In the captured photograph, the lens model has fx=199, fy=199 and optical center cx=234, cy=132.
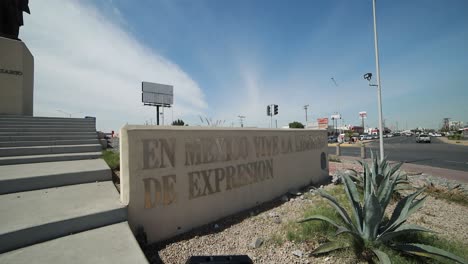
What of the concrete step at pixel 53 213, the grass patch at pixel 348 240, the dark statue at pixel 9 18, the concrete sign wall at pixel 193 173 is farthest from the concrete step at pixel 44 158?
the dark statue at pixel 9 18

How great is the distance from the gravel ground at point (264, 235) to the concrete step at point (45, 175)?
177 centimetres

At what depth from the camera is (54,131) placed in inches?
253

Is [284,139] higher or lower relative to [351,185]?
higher

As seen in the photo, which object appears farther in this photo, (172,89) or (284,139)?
(172,89)

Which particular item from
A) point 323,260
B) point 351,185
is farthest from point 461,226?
point 323,260

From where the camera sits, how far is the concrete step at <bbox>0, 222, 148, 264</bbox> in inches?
77.4

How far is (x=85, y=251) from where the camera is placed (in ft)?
6.94

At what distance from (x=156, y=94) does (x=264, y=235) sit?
26.1 m

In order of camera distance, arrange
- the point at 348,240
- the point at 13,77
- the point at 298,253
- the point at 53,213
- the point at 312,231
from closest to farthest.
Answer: the point at 53,213
the point at 298,253
the point at 348,240
the point at 312,231
the point at 13,77

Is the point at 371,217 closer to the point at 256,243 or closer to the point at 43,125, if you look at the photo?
the point at 256,243

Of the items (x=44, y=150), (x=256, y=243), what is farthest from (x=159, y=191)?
(x=44, y=150)

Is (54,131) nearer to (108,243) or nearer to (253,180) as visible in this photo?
(108,243)

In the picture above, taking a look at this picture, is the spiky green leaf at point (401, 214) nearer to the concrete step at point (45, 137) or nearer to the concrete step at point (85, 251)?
the concrete step at point (85, 251)

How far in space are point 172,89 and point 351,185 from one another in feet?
90.4
